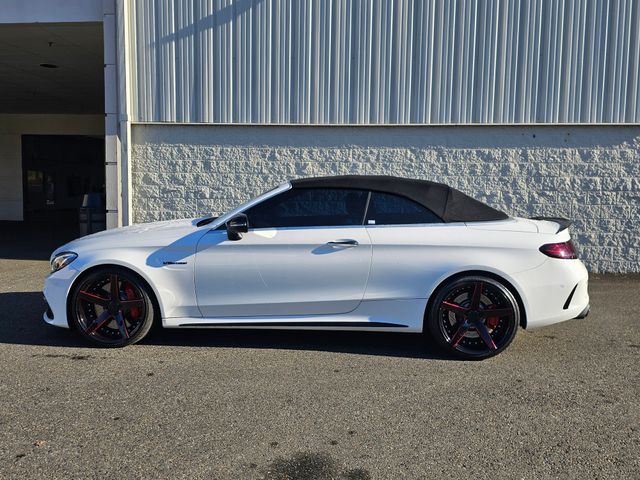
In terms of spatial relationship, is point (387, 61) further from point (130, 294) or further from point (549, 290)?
point (130, 294)

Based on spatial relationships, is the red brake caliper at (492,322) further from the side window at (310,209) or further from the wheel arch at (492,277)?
the side window at (310,209)

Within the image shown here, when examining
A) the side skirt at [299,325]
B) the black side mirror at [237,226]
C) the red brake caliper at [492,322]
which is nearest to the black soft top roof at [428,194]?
the black side mirror at [237,226]

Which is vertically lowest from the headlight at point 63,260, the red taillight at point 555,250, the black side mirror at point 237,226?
the headlight at point 63,260

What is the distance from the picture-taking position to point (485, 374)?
14.4 ft

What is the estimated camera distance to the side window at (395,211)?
4879 mm

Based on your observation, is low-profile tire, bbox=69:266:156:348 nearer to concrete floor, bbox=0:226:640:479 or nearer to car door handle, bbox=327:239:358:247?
concrete floor, bbox=0:226:640:479

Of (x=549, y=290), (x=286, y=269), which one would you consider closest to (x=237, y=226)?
(x=286, y=269)

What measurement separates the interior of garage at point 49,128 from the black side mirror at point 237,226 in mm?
6664

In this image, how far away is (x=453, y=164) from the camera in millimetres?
8992

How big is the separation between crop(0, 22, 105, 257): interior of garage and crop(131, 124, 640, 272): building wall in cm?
251

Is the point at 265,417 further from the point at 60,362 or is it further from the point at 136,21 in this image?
the point at 136,21

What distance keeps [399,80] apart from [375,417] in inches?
257

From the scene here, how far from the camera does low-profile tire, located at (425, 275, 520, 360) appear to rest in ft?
15.3

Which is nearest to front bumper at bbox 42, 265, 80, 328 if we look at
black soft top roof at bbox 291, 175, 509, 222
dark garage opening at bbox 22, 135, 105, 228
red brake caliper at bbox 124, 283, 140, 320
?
red brake caliper at bbox 124, 283, 140, 320
